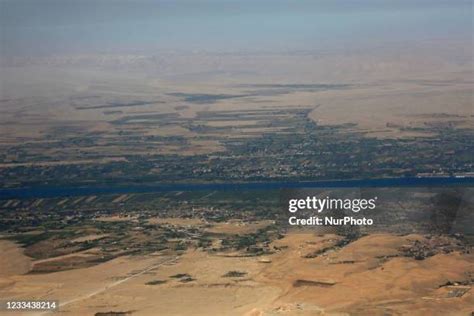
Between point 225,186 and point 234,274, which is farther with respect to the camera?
point 225,186

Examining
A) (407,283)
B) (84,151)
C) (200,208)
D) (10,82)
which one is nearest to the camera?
(407,283)

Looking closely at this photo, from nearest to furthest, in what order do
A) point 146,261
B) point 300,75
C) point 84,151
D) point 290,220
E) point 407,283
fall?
point 407,283 → point 146,261 → point 290,220 → point 84,151 → point 300,75

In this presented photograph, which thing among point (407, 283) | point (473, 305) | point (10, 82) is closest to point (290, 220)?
point (407, 283)

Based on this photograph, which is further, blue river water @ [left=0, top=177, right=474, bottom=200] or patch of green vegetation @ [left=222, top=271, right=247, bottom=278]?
blue river water @ [left=0, top=177, right=474, bottom=200]

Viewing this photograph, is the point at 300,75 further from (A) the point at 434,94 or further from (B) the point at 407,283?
(B) the point at 407,283

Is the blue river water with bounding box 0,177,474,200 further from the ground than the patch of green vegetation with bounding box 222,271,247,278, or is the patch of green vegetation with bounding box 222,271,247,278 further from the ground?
the blue river water with bounding box 0,177,474,200

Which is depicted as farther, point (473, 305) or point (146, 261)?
point (146, 261)

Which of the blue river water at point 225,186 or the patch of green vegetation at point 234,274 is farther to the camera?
the blue river water at point 225,186

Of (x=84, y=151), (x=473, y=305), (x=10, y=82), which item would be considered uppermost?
(x=10, y=82)
